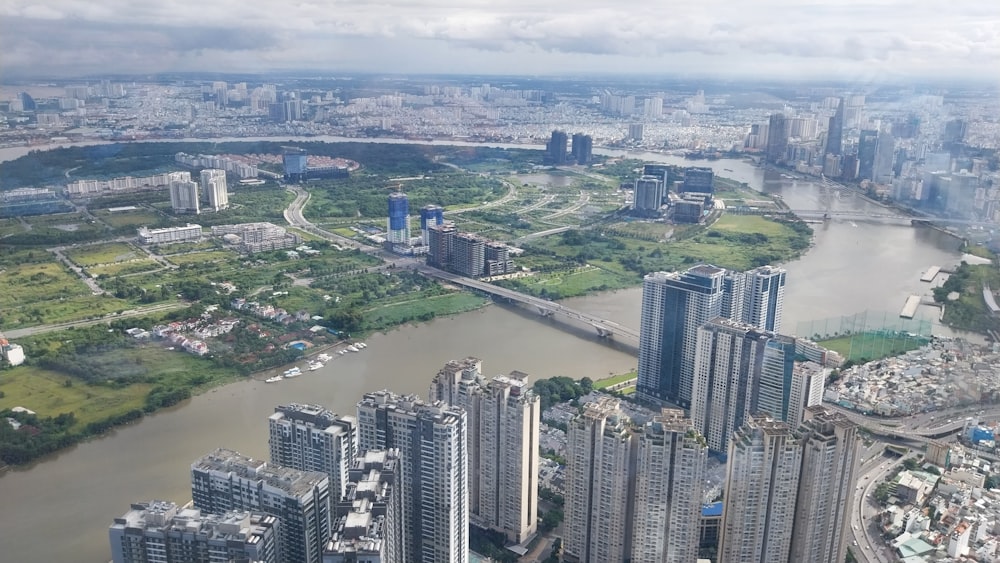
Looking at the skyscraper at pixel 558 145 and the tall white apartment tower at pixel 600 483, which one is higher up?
the skyscraper at pixel 558 145

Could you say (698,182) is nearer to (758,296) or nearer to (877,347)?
(877,347)

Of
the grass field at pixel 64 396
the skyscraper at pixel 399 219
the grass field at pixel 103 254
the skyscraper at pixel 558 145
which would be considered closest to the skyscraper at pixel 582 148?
the skyscraper at pixel 558 145

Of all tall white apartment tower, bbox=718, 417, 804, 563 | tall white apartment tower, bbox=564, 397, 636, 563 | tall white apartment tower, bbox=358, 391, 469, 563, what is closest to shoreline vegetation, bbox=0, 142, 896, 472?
tall white apartment tower, bbox=358, 391, 469, 563

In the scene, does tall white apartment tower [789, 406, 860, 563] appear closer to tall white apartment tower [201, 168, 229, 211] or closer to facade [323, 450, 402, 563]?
facade [323, 450, 402, 563]

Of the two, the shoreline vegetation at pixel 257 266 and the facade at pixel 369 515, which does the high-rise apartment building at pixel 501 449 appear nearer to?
the facade at pixel 369 515

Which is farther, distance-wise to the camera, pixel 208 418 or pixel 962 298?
pixel 962 298

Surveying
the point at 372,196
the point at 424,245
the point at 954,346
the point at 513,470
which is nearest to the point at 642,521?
the point at 513,470

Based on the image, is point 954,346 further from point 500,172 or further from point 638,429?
point 500,172
